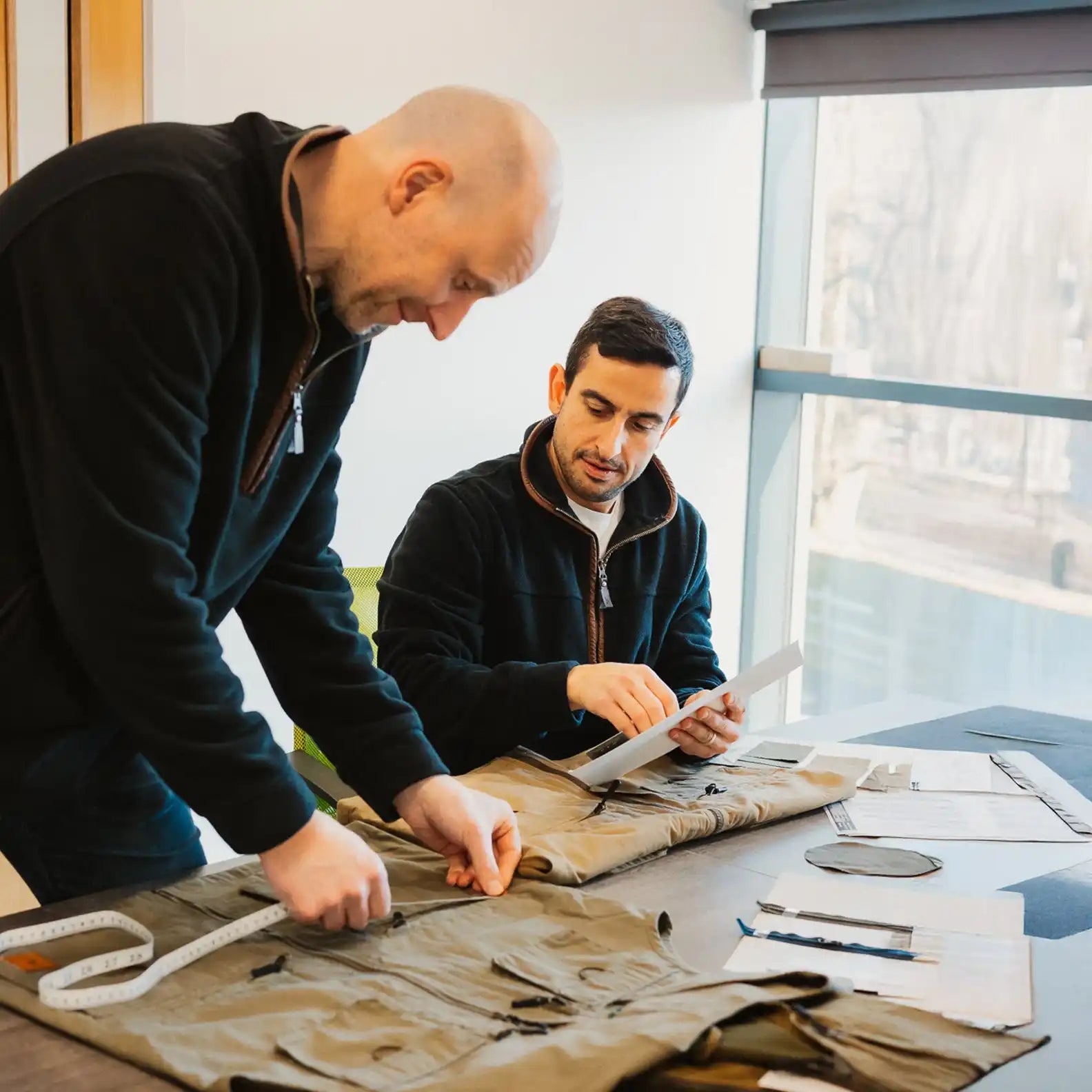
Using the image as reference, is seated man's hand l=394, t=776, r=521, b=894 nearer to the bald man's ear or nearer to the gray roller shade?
the bald man's ear

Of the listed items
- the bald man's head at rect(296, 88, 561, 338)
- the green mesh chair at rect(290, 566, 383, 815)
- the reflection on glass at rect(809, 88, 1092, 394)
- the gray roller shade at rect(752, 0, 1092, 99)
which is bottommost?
the green mesh chair at rect(290, 566, 383, 815)

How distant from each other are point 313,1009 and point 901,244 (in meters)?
3.25

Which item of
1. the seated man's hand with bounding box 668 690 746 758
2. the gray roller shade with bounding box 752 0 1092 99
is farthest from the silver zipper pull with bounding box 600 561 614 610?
the gray roller shade with bounding box 752 0 1092 99

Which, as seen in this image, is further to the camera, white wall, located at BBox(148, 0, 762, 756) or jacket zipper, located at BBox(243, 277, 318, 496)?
white wall, located at BBox(148, 0, 762, 756)

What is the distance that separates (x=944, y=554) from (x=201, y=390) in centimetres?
307

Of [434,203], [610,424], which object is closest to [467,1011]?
[434,203]

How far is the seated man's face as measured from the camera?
2.14 metres

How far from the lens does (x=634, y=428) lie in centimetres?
217

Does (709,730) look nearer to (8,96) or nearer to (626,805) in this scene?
(626,805)

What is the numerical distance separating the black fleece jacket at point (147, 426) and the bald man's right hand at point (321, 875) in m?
0.02

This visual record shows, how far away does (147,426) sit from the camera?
1155 mm

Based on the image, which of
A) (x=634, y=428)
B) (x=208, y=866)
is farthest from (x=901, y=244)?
(x=208, y=866)

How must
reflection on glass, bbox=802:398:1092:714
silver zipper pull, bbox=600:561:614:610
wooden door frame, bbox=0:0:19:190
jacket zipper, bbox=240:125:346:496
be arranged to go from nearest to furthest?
1. jacket zipper, bbox=240:125:346:496
2. silver zipper pull, bbox=600:561:614:610
3. wooden door frame, bbox=0:0:19:190
4. reflection on glass, bbox=802:398:1092:714

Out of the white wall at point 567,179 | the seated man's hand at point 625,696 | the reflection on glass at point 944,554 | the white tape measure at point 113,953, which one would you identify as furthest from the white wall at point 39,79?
the reflection on glass at point 944,554
